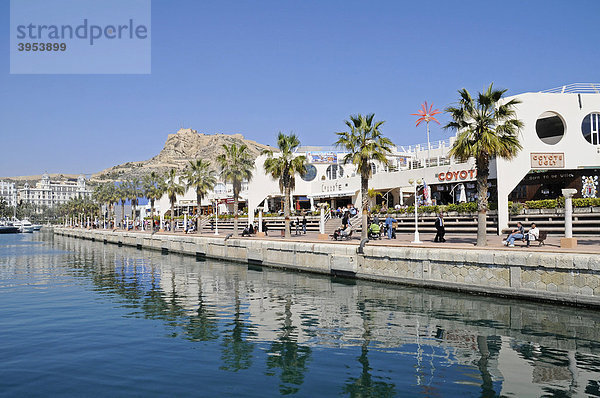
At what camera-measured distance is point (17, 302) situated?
19562mm

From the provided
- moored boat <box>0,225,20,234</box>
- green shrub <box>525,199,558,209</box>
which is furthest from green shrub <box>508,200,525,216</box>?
moored boat <box>0,225,20,234</box>

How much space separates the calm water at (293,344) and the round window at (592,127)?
2078cm

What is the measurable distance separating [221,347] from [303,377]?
3.13 metres

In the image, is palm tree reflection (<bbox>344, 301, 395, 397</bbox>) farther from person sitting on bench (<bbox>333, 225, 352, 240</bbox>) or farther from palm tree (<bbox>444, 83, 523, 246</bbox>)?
person sitting on bench (<bbox>333, 225, 352, 240</bbox>)

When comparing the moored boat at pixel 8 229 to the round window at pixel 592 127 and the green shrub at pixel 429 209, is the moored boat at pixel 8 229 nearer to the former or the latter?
the green shrub at pixel 429 209

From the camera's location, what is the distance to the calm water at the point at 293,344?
9.54 meters

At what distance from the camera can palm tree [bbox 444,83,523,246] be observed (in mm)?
22609

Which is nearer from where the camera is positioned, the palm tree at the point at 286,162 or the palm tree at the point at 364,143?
the palm tree at the point at 364,143

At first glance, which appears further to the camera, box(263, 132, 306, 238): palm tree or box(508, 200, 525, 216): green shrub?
box(263, 132, 306, 238): palm tree

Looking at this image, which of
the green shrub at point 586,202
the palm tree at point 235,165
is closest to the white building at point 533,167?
the green shrub at point 586,202

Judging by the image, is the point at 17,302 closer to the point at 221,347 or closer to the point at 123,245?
the point at 221,347

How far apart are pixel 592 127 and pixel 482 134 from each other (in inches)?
605

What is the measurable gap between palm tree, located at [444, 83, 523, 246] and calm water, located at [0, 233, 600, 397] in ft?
22.6

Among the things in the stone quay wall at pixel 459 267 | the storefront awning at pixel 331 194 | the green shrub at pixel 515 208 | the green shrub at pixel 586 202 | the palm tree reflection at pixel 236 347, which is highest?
the storefront awning at pixel 331 194
